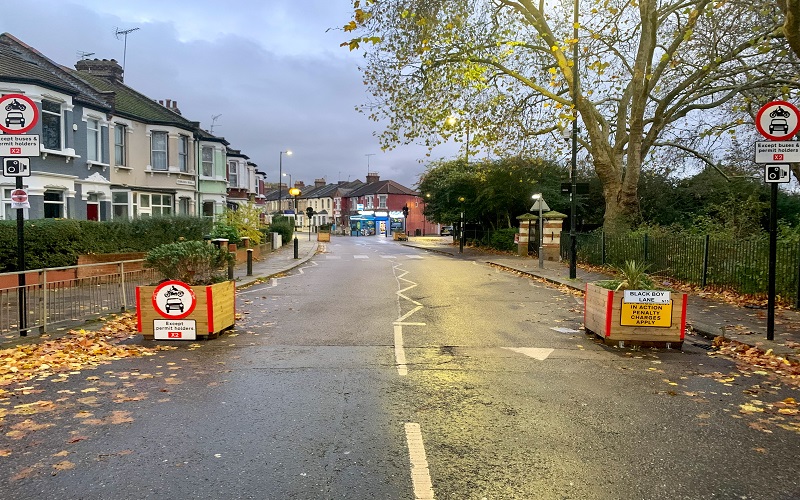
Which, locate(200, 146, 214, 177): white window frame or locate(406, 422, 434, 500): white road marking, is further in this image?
locate(200, 146, 214, 177): white window frame

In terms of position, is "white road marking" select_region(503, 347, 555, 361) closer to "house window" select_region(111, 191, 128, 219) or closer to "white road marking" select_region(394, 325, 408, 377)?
"white road marking" select_region(394, 325, 408, 377)

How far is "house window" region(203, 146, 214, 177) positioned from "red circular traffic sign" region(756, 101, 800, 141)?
30.1 meters

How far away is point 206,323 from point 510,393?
4.78m

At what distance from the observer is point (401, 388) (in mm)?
5980

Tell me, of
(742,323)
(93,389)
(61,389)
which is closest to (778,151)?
(742,323)

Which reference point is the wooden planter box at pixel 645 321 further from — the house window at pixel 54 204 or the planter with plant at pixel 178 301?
the house window at pixel 54 204

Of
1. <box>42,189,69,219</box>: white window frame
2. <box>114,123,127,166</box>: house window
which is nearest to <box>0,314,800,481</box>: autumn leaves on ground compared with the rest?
<box>42,189,69,219</box>: white window frame

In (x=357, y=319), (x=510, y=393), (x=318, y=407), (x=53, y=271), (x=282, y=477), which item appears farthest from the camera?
(x=357, y=319)

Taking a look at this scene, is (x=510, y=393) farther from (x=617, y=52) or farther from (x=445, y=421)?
(x=617, y=52)

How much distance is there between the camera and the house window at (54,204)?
21.3 metres

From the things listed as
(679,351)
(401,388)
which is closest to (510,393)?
(401,388)

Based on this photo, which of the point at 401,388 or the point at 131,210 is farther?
the point at 131,210

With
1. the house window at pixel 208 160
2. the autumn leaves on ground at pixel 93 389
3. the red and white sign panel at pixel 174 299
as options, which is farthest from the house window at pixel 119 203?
the red and white sign panel at pixel 174 299

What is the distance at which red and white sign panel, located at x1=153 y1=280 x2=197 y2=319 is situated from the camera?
27.1 ft
